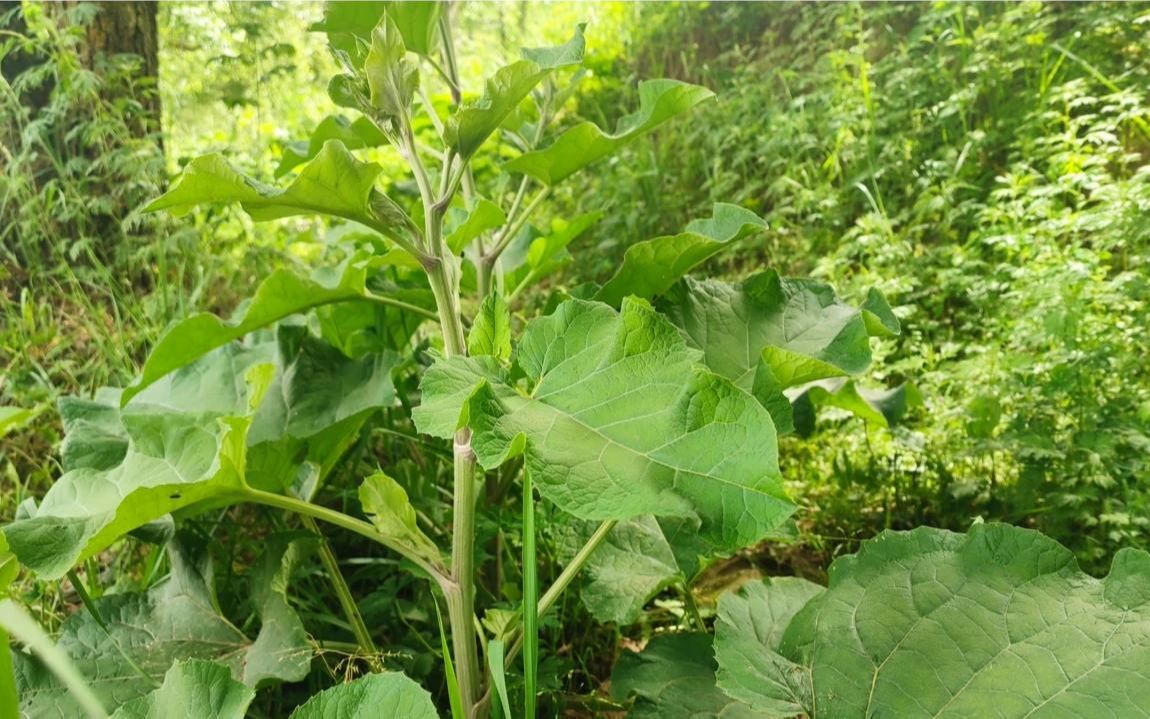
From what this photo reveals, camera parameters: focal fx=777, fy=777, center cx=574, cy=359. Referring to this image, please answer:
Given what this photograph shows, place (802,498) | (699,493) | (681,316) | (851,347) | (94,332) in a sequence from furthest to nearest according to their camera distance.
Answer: (94,332), (802,498), (681,316), (851,347), (699,493)

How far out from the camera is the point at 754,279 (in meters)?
1.14

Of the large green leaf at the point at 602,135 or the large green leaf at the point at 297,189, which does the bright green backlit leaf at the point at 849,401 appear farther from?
the large green leaf at the point at 297,189

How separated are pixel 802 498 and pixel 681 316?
84 cm

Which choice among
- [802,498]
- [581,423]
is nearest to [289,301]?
[581,423]

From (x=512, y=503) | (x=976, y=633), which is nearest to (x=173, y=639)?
(x=512, y=503)

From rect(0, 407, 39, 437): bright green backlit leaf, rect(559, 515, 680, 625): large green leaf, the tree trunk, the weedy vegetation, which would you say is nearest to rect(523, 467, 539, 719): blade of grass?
the weedy vegetation

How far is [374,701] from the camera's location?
73 centimetres

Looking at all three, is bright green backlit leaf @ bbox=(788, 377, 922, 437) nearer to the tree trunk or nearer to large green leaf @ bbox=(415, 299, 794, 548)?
large green leaf @ bbox=(415, 299, 794, 548)

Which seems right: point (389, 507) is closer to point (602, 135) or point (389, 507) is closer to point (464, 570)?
point (464, 570)

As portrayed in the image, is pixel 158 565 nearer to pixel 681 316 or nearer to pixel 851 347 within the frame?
pixel 681 316

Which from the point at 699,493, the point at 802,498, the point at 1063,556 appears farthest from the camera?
the point at 802,498

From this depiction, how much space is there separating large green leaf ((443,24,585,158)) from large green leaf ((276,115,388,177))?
330 mm

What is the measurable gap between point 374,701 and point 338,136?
0.87 meters

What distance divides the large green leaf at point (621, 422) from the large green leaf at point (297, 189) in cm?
24
